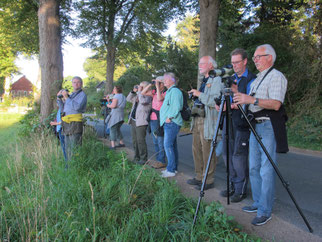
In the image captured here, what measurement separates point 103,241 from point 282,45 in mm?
12375

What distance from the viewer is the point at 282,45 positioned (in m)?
12.1

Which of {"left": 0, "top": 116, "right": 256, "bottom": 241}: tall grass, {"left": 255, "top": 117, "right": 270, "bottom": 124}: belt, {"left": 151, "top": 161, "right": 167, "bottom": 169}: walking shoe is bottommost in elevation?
{"left": 151, "top": 161, "right": 167, "bottom": 169}: walking shoe

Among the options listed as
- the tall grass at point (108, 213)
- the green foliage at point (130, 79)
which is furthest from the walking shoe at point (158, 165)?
the green foliage at point (130, 79)

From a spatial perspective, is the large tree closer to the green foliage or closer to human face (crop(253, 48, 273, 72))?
the green foliage

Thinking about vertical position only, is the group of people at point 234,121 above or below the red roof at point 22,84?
below

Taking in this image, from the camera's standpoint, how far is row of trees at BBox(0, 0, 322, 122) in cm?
785

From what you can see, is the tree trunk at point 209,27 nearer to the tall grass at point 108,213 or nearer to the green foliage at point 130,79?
the tall grass at point 108,213

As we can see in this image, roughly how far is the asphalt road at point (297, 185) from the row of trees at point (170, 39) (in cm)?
437

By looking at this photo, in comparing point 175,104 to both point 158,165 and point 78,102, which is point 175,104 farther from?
point 78,102

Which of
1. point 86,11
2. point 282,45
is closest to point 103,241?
point 282,45

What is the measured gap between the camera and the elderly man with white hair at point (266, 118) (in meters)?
2.81

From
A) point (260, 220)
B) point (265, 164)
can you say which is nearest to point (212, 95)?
point (265, 164)

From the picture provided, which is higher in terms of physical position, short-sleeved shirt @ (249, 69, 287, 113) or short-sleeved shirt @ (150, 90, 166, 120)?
short-sleeved shirt @ (249, 69, 287, 113)

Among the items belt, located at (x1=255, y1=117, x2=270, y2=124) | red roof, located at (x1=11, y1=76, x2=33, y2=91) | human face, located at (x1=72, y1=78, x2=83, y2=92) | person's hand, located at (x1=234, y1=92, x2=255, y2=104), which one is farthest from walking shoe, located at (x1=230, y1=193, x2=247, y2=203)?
red roof, located at (x1=11, y1=76, x2=33, y2=91)
